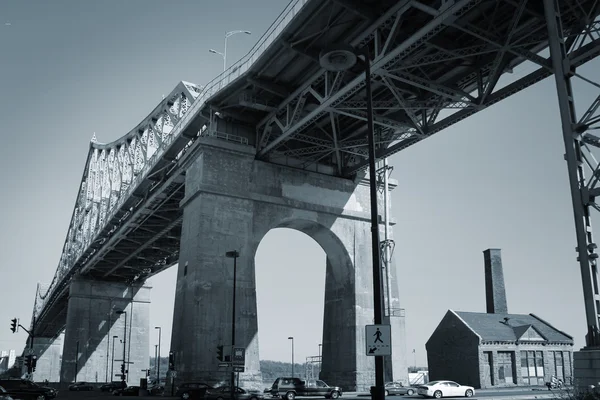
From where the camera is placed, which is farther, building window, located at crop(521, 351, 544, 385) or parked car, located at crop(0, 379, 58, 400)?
building window, located at crop(521, 351, 544, 385)

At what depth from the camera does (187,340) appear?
34938 mm

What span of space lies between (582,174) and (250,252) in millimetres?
22618

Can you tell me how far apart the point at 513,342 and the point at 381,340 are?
171ft

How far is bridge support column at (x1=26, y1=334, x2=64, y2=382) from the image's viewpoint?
18375 cm

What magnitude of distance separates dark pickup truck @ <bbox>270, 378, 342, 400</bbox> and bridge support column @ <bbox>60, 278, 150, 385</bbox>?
51.6 meters

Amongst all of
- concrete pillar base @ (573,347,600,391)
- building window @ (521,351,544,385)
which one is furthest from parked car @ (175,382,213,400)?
building window @ (521,351,544,385)

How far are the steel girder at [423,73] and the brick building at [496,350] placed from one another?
2813 centimetres

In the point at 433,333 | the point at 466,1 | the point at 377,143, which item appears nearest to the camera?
the point at 466,1

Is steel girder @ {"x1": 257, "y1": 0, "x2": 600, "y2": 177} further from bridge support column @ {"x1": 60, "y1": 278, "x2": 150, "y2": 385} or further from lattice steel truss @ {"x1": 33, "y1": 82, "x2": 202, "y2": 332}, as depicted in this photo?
bridge support column @ {"x1": 60, "y1": 278, "x2": 150, "y2": 385}

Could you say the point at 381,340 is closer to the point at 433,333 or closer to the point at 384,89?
the point at 384,89

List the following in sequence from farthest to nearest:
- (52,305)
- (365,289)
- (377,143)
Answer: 1. (52,305)
2. (365,289)
3. (377,143)

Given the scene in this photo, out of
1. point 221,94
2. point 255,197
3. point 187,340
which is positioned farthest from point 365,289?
point 221,94

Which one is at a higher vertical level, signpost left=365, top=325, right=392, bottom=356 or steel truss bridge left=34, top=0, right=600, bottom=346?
steel truss bridge left=34, top=0, right=600, bottom=346

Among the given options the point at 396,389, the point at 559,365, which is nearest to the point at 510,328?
the point at 559,365
